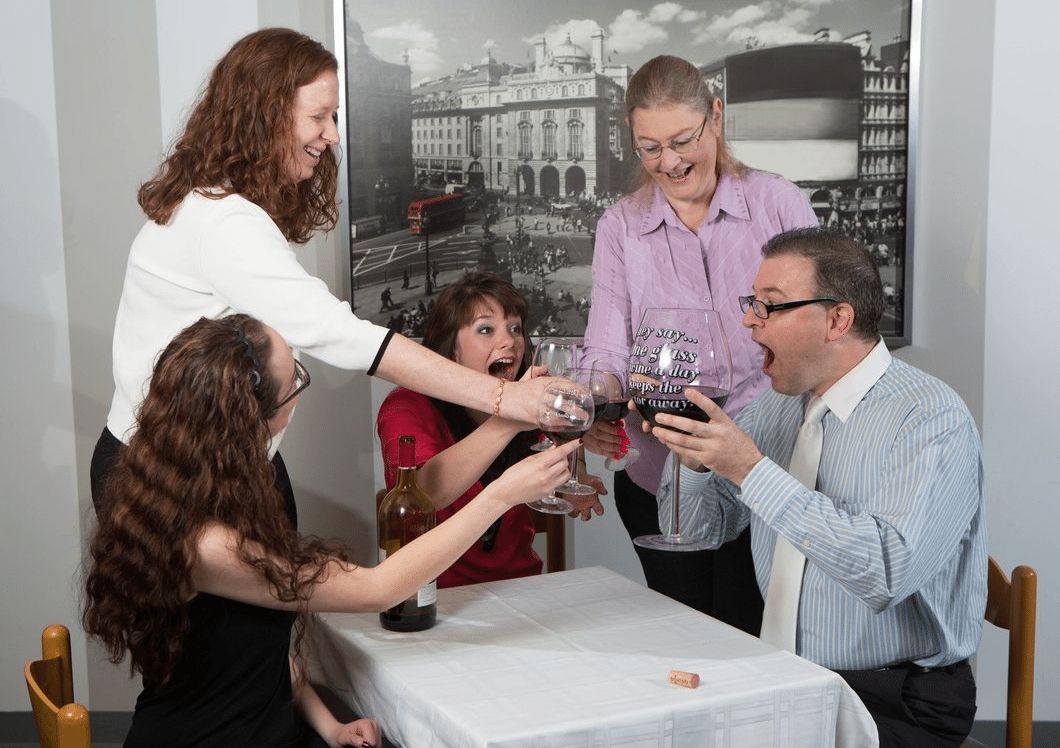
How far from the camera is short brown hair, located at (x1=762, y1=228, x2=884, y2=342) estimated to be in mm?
1725

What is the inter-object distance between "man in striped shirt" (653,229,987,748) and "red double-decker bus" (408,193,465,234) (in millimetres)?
1308

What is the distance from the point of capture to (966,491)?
1611mm

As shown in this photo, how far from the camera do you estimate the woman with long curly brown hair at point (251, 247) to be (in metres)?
1.75

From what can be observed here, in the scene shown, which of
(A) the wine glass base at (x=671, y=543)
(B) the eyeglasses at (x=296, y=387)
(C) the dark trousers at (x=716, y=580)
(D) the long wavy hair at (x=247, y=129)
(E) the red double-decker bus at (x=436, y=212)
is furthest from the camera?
(E) the red double-decker bus at (x=436, y=212)

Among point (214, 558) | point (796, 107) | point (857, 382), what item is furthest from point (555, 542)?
point (796, 107)

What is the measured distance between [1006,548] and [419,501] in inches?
77.4

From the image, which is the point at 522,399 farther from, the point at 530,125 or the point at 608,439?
the point at 530,125

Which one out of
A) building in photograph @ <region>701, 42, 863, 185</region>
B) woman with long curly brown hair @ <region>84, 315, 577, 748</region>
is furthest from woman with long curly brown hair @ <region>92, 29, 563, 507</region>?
building in photograph @ <region>701, 42, 863, 185</region>

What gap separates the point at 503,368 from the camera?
97.5 inches

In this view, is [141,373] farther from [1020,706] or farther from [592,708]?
[1020,706]

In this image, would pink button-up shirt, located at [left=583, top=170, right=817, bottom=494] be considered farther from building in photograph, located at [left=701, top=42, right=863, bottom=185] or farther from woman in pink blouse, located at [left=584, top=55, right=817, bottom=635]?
building in photograph, located at [left=701, top=42, right=863, bottom=185]

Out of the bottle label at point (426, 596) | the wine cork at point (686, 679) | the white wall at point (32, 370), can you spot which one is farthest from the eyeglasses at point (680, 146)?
the white wall at point (32, 370)

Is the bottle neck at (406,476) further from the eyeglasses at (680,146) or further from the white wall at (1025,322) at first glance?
the white wall at (1025,322)

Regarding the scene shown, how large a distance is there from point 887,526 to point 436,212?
1.71 meters
